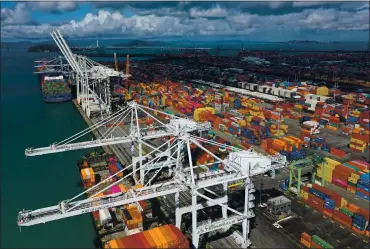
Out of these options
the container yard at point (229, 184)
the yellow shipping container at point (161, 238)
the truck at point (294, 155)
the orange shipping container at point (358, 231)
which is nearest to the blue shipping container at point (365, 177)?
the container yard at point (229, 184)

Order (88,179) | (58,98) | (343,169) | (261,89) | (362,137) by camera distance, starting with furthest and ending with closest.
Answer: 1. (261,89)
2. (58,98)
3. (362,137)
4. (88,179)
5. (343,169)

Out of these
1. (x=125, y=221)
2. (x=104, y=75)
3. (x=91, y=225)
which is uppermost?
(x=104, y=75)

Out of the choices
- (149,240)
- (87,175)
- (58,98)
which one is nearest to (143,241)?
(149,240)

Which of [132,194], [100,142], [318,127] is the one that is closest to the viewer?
[132,194]

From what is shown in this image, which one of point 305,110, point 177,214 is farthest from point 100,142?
point 305,110

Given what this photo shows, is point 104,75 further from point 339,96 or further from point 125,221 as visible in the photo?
point 339,96

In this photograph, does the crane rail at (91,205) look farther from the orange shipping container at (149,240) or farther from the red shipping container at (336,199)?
the red shipping container at (336,199)

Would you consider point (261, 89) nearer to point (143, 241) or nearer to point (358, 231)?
point (358, 231)
